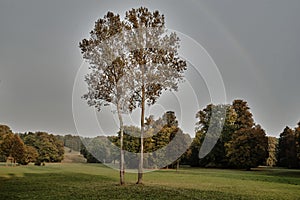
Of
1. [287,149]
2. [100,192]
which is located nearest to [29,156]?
[100,192]

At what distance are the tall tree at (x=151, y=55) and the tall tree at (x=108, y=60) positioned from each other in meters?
0.86

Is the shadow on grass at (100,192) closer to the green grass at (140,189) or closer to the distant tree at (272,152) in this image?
the green grass at (140,189)

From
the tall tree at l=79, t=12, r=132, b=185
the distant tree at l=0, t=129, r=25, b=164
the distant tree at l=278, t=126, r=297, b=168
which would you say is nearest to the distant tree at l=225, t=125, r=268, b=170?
the distant tree at l=278, t=126, r=297, b=168

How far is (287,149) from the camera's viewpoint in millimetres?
68375

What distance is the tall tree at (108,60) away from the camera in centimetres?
2859

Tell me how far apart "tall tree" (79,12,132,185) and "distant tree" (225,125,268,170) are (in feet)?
121

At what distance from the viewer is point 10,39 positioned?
4150 cm

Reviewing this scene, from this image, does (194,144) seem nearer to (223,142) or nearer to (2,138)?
(223,142)

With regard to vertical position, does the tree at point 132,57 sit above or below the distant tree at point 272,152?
above

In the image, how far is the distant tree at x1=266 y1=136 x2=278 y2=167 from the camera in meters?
68.8

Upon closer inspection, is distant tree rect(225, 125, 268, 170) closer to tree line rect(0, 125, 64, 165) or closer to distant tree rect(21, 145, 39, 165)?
distant tree rect(21, 145, 39, 165)

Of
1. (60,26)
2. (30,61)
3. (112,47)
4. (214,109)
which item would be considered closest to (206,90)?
(112,47)

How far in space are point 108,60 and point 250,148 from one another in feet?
129

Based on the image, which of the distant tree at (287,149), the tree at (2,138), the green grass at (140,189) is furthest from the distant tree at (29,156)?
the distant tree at (287,149)
